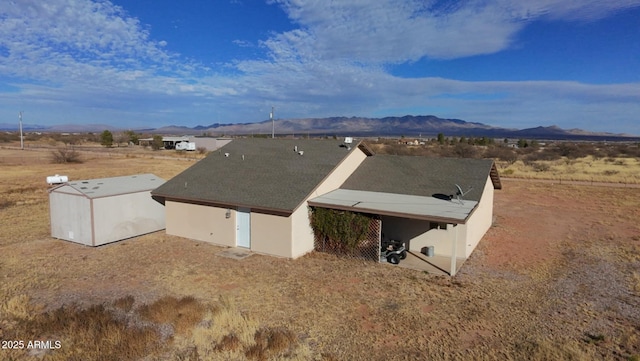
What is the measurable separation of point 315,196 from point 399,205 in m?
3.27

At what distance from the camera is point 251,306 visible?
10461 mm

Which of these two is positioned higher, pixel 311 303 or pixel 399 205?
pixel 399 205

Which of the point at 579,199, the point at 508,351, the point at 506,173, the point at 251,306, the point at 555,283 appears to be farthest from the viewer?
the point at 506,173

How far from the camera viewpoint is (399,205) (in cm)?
1423

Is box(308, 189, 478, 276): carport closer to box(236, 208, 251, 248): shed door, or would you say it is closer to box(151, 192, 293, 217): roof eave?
box(151, 192, 293, 217): roof eave

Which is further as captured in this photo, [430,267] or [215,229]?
[215,229]

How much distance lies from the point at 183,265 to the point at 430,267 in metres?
8.61

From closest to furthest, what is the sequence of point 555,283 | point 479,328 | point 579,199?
point 479,328, point 555,283, point 579,199

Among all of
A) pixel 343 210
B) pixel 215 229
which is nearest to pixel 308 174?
pixel 343 210

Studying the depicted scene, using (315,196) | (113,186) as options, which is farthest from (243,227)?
(113,186)

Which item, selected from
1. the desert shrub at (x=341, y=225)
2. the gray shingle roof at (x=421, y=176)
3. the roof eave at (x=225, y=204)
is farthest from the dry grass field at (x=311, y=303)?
the gray shingle roof at (x=421, y=176)

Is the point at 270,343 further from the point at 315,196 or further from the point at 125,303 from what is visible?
the point at 315,196

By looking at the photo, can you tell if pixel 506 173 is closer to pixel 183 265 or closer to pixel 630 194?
pixel 630 194

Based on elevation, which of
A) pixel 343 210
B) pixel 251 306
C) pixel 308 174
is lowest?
pixel 251 306
